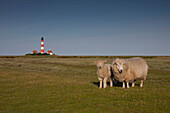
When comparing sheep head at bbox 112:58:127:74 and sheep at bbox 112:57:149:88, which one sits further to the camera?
sheep at bbox 112:57:149:88

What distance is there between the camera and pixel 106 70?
14539mm

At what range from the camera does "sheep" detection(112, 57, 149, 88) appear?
45.3 feet

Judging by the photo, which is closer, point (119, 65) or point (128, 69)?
point (119, 65)

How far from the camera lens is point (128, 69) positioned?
14438 mm

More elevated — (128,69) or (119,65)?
(119,65)

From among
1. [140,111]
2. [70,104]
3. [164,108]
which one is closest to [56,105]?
[70,104]

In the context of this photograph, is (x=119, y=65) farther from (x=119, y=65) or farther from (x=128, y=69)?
(x=128, y=69)

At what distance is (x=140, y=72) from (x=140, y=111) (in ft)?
24.0

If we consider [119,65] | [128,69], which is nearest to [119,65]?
[119,65]

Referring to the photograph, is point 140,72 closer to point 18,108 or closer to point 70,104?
point 70,104

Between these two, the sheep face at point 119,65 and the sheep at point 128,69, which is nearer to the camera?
the sheep face at point 119,65

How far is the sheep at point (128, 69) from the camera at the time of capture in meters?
13.8

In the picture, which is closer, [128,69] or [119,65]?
[119,65]

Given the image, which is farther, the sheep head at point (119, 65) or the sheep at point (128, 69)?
the sheep at point (128, 69)
